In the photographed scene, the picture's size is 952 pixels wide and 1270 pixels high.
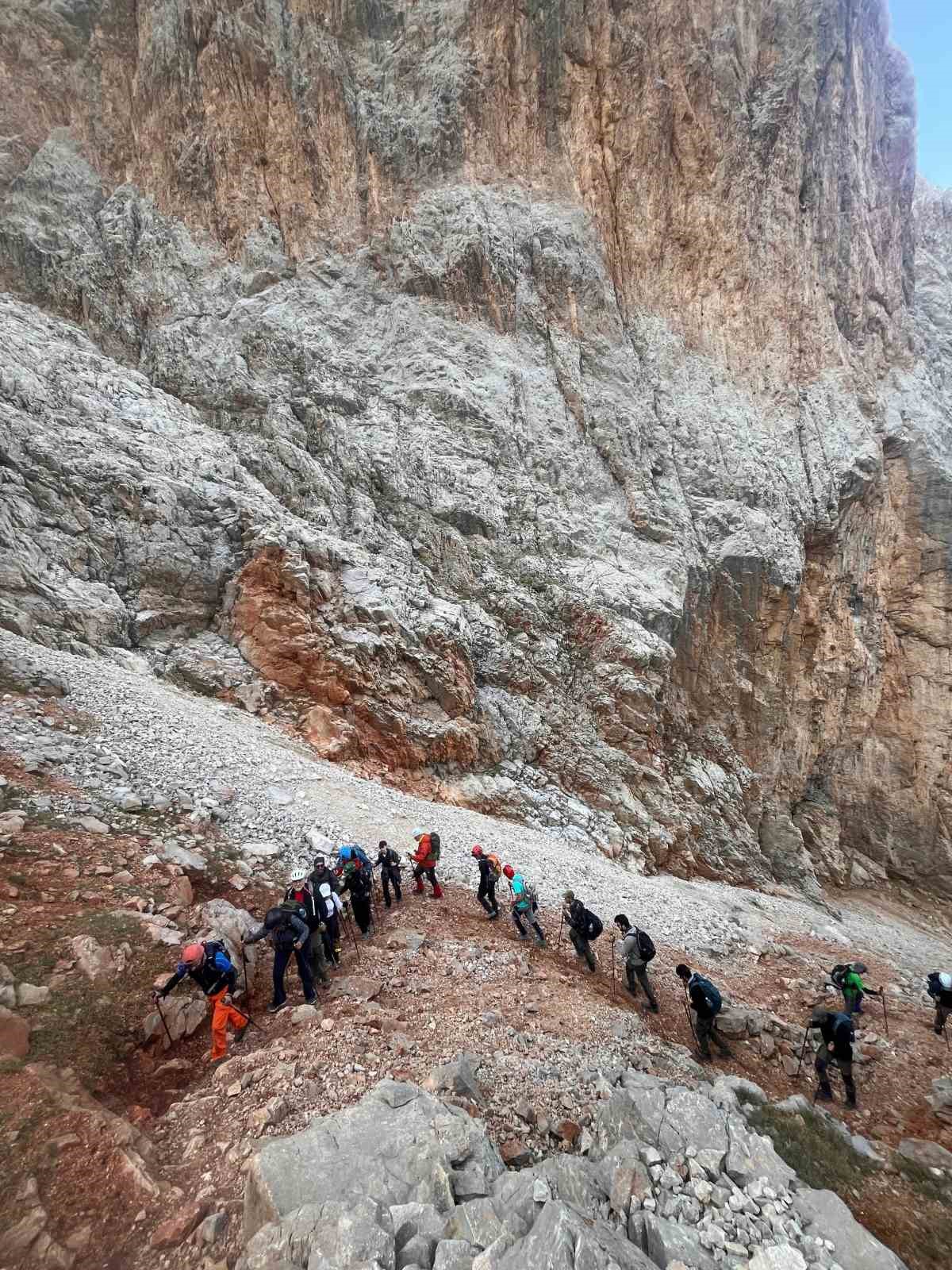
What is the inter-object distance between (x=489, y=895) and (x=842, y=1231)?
7.38 metres

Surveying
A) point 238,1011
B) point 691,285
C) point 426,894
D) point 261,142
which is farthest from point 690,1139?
point 261,142

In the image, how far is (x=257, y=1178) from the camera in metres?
4.54

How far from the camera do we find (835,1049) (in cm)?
834

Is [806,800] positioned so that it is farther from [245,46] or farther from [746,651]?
[245,46]

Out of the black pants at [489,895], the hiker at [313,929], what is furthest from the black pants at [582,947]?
the hiker at [313,929]

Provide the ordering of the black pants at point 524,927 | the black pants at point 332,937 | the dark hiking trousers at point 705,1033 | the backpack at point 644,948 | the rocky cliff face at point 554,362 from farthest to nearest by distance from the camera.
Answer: the rocky cliff face at point 554,362
the black pants at point 524,927
the backpack at point 644,948
the black pants at point 332,937
the dark hiking trousers at point 705,1033

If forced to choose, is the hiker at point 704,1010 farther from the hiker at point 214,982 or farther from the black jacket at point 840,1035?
the hiker at point 214,982

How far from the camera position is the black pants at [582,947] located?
34.3ft

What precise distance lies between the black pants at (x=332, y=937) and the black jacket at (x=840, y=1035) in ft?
23.4

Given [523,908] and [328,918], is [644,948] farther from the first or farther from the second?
[328,918]

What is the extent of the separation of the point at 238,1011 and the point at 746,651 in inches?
1044

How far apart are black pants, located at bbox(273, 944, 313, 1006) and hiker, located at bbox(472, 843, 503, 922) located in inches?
170


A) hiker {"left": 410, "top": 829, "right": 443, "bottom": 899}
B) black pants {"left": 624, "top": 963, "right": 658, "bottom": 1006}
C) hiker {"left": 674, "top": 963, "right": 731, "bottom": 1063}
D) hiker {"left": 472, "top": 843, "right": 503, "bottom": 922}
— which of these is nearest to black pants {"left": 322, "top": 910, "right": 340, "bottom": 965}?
hiker {"left": 410, "top": 829, "right": 443, "bottom": 899}

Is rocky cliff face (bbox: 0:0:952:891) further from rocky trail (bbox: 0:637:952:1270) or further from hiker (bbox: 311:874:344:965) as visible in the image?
hiker (bbox: 311:874:344:965)
